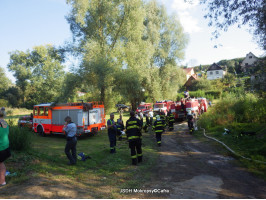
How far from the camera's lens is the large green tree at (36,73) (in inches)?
1361

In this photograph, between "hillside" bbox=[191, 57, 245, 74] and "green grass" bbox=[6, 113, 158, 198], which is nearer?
→ "green grass" bbox=[6, 113, 158, 198]

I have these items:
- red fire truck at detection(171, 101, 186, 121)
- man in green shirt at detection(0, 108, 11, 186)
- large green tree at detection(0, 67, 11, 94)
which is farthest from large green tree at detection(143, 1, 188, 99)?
large green tree at detection(0, 67, 11, 94)

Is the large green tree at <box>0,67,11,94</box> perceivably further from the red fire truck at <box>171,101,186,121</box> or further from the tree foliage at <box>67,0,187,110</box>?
the red fire truck at <box>171,101,186,121</box>

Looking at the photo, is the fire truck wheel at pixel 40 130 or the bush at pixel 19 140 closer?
the bush at pixel 19 140

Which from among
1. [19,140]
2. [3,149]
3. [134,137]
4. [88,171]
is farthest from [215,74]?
[3,149]

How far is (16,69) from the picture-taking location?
50875 mm

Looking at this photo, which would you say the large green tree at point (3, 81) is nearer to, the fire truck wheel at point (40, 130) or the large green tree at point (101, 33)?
the large green tree at point (101, 33)

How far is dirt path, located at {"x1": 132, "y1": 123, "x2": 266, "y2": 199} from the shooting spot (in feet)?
14.8

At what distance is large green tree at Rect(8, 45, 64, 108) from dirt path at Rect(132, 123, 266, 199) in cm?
2948

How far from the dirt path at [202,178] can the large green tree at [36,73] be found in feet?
96.7

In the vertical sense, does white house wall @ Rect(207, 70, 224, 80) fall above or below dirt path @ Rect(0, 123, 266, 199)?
above

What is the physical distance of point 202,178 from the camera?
5500 millimetres

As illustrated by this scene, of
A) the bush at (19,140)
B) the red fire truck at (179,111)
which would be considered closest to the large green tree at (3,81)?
the red fire truck at (179,111)

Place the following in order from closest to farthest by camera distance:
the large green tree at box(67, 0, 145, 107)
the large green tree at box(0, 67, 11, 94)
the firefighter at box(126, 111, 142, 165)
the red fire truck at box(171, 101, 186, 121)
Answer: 1. the firefighter at box(126, 111, 142, 165)
2. the large green tree at box(67, 0, 145, 107)
3. the red fire truck at box(171, 101, 186, 121)
4. the large green tree at box(0, 67, 11, 94)
